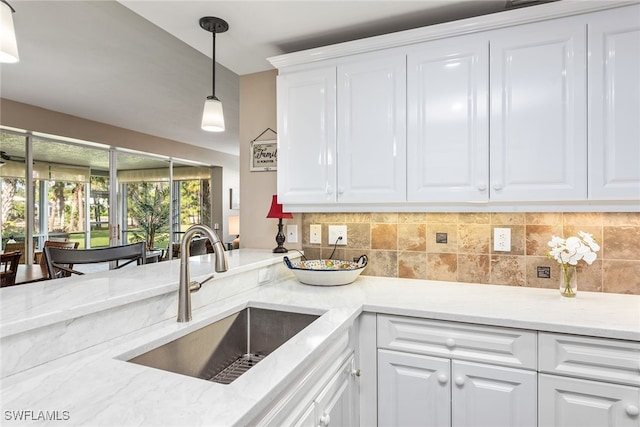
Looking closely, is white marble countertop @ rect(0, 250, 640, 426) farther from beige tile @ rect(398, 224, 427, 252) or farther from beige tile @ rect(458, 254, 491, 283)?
beige tile @ rect(398, 224, 427, 252)

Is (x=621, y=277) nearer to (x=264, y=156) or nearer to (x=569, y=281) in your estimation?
(x=569, y=281)

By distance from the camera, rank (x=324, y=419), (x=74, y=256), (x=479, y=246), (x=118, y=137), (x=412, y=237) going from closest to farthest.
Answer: (x=324, y=419) < (x=74, y=256) < (x=479, y=246) < (x=412, y=237) < (x=118, y=137)

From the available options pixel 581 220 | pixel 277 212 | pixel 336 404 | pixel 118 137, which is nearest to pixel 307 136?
pixel 277 212

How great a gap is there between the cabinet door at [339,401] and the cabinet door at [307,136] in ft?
2.86

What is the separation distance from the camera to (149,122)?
4809 millimetres

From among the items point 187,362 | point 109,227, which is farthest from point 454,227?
point 109,227

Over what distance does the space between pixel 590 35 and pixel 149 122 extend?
475 centimetres

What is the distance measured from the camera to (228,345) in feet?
4.81

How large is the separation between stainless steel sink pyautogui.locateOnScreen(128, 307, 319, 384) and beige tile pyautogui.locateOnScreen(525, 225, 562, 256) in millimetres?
1169

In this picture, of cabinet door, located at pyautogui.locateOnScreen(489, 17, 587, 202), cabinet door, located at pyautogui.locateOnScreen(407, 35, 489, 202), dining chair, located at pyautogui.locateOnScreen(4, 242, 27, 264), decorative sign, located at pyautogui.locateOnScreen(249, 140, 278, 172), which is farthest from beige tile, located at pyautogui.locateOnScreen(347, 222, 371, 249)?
dining chair, located at pyautogui.locateOnScreen(4, 242, 27, 264)

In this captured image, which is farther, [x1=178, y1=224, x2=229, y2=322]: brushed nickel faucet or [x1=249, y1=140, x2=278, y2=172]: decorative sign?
[x1=249, y1=140, x2=278, y2=172]: decorative sign

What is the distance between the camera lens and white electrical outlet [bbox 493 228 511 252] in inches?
73.7

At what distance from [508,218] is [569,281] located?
1.32 feet

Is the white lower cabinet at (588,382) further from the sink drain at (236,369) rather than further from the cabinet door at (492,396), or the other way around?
the sink drain at (236,369)
